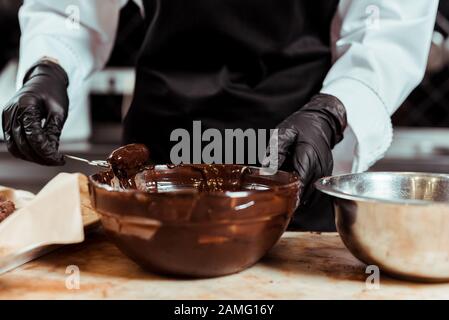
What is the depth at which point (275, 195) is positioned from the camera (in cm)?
77

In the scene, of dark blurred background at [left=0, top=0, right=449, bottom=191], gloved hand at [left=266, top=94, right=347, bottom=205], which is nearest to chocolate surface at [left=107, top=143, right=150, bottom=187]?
gloved hand at [left=266, top=94, right=347, bottom=205]

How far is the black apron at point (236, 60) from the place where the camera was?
131cm

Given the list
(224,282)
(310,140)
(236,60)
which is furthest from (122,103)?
(224,282)

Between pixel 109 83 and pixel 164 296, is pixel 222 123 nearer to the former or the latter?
pixel 164 296

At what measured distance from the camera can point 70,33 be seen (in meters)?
1.51

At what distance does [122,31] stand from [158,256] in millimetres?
2177

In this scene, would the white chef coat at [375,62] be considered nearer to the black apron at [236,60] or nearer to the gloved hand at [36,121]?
the black apron at [236,60]

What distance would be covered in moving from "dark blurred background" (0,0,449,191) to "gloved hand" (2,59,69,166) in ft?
3.44

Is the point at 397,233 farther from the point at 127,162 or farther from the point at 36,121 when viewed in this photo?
the point at 36,121

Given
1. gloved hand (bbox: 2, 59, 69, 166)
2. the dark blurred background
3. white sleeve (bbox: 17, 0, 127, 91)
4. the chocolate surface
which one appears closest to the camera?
the chocolate surface

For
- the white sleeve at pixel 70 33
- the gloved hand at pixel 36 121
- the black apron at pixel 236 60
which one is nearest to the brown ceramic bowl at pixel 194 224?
the gloved hand at pixel 36 121

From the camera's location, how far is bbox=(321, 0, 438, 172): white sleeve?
1225mm

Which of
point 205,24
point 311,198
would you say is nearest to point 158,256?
point 311,198

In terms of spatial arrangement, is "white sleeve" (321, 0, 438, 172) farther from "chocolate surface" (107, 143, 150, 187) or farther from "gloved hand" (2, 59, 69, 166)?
"gloved hand" (2, 59, 69, 166)
